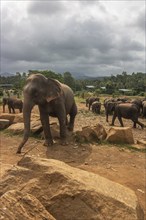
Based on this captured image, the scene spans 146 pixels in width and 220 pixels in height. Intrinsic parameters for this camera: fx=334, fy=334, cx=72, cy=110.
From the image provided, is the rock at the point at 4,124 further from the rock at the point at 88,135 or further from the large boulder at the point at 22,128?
the rock at the point at 88,135

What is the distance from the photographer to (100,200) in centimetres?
528

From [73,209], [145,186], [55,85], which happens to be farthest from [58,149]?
[73,209]

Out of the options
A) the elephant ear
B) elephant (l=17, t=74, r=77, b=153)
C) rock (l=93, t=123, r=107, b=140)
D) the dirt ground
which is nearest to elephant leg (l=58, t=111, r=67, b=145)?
elephant (l=17, t=74, r=77, b=153)

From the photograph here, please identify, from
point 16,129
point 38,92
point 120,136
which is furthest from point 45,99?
point 120,136

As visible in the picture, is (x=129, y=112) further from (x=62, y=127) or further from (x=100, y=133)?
(x=62, y=127)

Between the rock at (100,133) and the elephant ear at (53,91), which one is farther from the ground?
the elephant ear at (53,91)

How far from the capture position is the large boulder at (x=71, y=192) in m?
5.20

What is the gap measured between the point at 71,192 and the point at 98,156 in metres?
6.37

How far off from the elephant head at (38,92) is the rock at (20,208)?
23.0ft

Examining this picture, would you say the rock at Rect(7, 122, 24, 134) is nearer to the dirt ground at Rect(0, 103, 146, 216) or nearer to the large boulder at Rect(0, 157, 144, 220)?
the dirt ground at Rect(0, 103, 146, 216)

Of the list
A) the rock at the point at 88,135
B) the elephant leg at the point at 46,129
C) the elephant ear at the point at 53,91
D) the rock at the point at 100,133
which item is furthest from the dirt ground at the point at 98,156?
the elephant ear at the point at 53,91

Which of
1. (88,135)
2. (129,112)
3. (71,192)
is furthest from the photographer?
(129,112)

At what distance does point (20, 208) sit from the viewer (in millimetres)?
4133

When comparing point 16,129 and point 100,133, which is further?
point 16,129
